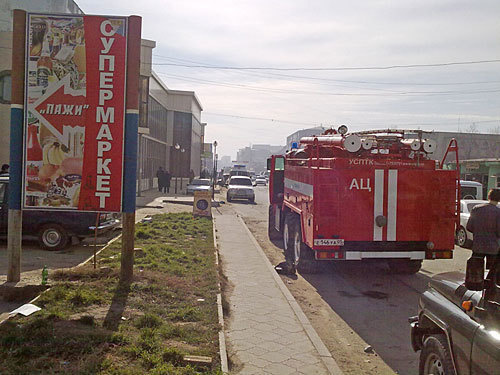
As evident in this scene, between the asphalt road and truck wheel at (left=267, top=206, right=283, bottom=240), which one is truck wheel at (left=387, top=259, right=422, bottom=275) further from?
truck wheel at (left=267, top=206, right=283, bottom=240)

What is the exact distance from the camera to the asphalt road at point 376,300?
6637 millimetres

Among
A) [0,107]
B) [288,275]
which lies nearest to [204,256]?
[288,275]

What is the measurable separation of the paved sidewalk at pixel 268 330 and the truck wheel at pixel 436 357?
1123 mm

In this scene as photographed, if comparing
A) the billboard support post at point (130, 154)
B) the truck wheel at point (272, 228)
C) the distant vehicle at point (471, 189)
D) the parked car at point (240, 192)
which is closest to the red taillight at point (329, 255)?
the billboard support post at point (130, 154)

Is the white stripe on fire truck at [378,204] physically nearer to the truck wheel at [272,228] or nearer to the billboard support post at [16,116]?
the billboard support post at [16,116]

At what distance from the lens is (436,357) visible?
167 inches

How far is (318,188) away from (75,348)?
547cm

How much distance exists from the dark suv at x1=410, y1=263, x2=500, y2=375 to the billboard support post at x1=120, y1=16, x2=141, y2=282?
4.90 m

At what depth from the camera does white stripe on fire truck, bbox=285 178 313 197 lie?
9946 mm

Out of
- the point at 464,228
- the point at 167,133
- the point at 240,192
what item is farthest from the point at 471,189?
the point at 167,133

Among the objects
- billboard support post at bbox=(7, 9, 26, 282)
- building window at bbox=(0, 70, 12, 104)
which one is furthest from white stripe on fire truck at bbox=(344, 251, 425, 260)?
building window at bbox=(0, 70, 12, 104)

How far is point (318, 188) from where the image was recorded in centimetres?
945

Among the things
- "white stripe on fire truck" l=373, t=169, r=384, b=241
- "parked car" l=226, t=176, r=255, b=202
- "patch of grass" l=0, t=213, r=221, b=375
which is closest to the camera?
"patch of grass" l=0, t=213, r=221, b=375

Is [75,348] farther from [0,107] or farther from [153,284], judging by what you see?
[0,107]
